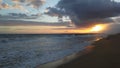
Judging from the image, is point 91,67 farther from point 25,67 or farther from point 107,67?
point 25,67

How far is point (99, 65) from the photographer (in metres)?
12.2

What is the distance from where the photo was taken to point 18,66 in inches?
Answer: 679

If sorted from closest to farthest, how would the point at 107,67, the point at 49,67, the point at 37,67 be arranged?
1. the point at 107,67
2. the point at 49,67
3. the point at 37,67

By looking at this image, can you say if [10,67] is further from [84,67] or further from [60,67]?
[84,67]

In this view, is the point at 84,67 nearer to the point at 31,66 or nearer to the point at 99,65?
the point at 99,65

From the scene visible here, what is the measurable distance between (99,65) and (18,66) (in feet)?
23.8

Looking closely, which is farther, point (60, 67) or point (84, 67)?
point (60, 67)

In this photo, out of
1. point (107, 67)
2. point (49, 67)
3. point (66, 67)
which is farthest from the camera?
point (49, 67)

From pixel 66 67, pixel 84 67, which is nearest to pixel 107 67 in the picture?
pixel 84 67

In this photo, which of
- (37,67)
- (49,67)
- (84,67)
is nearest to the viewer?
(84,67)

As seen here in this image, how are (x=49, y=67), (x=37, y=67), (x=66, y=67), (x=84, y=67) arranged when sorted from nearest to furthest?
(x=84, y=67) → (x=66, y=67) → (x=49, y=67) → (x=37, y=67)

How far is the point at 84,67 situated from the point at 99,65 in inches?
33.8

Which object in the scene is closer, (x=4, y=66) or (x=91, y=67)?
(x=91, y=67)

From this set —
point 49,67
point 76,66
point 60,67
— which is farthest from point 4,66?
point 76,66
